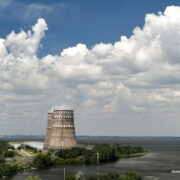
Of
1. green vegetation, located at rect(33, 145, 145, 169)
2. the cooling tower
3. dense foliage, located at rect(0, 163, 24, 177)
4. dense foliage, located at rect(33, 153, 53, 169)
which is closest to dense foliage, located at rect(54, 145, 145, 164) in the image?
green vegetation, located at rect(33, 145, 145, 169)

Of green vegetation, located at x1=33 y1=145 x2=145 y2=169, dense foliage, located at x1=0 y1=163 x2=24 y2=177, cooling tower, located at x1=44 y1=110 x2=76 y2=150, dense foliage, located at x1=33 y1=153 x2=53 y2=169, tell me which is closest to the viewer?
dense foliage, located at x1=0 y1=163 x2=24 y2=177

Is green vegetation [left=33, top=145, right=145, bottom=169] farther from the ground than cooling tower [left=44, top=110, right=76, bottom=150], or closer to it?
closer to it

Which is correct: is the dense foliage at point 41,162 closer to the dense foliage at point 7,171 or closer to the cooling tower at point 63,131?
the dense foliage at point 7,171

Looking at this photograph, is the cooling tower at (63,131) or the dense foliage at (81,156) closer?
the dense foliage at (81,156)

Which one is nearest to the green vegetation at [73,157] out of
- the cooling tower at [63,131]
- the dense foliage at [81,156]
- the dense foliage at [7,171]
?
the dense foliage at [81,156]

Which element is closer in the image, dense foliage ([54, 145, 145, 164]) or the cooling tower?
dense foliage ([54, 145, 145, 164])

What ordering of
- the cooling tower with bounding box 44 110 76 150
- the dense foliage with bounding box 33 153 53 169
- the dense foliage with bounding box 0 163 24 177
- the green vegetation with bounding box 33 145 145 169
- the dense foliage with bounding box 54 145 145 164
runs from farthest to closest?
the cooling tower with bounding box 44 110 76 150 → the dense foliage with bounding box 54 145 145 164 → the green vegetation with bounding box 33 145 145 169 → the dense foliage with bounding box 33 153 53 169 → the dense foliage with bounding box 0 163 24 177

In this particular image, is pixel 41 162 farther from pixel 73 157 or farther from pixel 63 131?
pixel 63 131

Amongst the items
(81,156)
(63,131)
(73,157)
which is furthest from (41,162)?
(63,131)

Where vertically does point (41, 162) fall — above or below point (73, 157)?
above

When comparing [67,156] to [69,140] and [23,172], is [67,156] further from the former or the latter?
[23,172]

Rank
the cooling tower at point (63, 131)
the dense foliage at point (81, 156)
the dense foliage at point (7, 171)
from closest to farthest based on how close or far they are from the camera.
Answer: the dense foliage at point (7, 171)
the dense foliage at point (81, 156)
the cooling tower at point (63, 131)

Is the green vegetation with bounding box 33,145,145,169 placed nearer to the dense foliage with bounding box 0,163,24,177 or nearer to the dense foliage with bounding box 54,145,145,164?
the dense foliage with bounding box 54,145,145,164

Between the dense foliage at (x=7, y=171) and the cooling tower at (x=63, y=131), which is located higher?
the cooling tower at (x=63, y=131)
